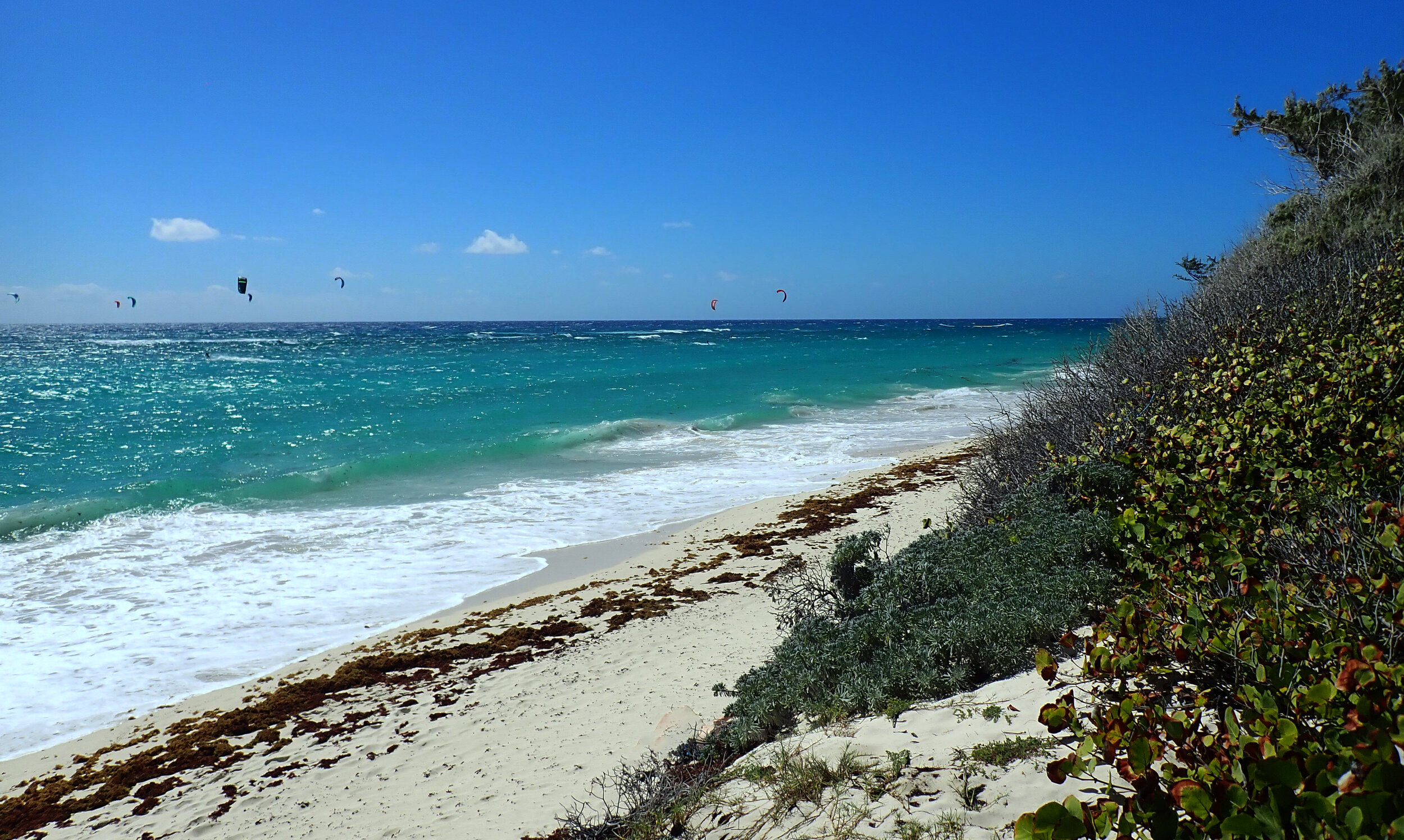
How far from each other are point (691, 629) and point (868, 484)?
309 inches

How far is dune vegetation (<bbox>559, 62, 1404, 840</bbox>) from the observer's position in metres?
1.84

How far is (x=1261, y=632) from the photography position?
2.41 metres

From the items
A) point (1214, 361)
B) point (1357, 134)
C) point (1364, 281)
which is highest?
point (1357, 134)

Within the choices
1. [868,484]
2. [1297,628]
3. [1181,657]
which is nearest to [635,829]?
[1181,657]

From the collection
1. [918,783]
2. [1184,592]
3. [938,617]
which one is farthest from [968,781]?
[938,617]

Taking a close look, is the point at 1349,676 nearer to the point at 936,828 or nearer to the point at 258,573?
the point at 936,828

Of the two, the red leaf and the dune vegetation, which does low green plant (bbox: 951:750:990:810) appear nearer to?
the dune vegetation

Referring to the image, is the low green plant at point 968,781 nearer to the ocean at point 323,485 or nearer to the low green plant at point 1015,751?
the low green plant at point 1015,751

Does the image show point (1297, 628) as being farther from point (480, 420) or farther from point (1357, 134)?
point (480, 420)

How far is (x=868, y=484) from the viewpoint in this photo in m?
14.7

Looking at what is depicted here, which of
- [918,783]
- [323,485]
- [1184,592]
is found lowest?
[323,485]

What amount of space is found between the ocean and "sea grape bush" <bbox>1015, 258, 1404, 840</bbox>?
8.17m

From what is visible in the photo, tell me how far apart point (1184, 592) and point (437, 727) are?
5.50 meters

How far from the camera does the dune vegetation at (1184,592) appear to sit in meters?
1.84
